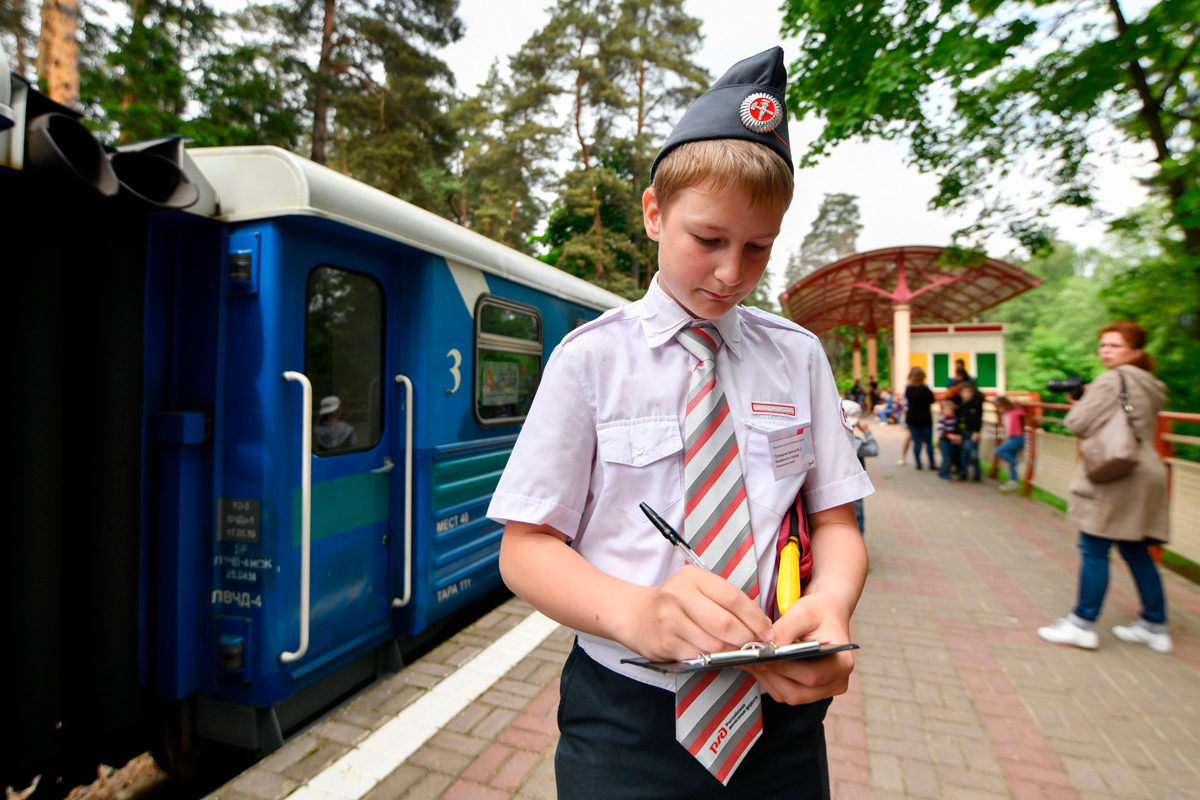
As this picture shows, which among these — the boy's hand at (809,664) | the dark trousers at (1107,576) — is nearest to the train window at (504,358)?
the boy's hand at (809,664)

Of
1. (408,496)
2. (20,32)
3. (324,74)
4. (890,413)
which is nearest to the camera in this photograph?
(408,496)

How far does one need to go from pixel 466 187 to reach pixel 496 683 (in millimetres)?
26283

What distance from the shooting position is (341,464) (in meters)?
3.53

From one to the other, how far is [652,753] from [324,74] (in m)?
18.4

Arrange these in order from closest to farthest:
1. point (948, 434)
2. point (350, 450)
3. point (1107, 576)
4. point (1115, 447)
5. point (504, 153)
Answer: point (350, 450), point (1115, 447), point (1107, 576), point (948, 434), point (504, 153)

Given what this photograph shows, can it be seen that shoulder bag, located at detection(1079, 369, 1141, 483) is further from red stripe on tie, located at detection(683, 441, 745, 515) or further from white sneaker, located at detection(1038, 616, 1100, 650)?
red stripe on tie, located at detection(683, 441, 745, 515)

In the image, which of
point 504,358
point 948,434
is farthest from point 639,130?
point 504,358

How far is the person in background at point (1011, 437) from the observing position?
10.3 meters

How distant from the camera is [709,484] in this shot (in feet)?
3.42

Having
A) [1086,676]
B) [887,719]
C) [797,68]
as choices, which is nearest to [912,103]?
[797,68]

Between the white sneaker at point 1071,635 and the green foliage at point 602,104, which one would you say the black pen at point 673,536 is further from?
the green foliage at point 602,104

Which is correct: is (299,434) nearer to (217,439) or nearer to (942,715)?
(217,439)

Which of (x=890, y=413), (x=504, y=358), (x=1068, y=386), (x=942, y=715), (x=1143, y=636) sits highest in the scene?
(x=504, y=358)

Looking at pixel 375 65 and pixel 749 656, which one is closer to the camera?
pixel 749 656
